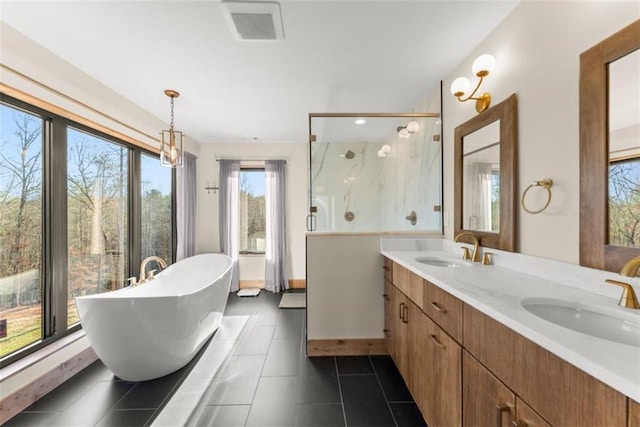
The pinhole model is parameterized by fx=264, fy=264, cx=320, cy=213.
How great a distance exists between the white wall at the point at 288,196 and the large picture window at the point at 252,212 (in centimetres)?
23

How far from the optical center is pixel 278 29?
66.5 inches

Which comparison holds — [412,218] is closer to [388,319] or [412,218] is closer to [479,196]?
[479,196]

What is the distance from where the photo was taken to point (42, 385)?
1821 millimetres

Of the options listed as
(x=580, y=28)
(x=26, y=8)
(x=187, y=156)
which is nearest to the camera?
(x=580, y=28)

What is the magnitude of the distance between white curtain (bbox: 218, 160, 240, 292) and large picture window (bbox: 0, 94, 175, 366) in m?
1.43

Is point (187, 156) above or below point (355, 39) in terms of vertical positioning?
below

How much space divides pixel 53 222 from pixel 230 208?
2.37 metres

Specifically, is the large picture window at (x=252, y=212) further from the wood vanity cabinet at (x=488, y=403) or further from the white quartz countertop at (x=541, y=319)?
the wood vanity cabinet at (x=488, y=403)

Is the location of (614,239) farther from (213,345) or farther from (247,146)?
(247,146)

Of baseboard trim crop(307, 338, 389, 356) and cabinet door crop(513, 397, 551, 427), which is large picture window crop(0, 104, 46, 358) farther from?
cabinet door crop(513, 397, 551, 427)

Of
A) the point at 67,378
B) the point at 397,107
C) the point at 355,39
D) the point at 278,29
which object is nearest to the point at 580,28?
the point at 355,39

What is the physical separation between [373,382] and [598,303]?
4.95ft

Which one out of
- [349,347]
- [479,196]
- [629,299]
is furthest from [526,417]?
[349,347]

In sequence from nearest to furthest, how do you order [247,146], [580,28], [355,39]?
[580,28] → [355,39] → [247,146]
